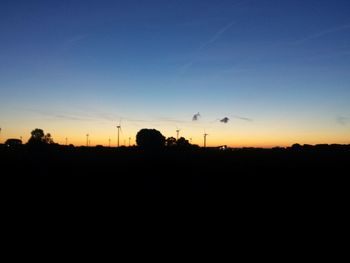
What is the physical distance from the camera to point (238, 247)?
1606 cm

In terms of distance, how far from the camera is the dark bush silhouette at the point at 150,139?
90.6 meters

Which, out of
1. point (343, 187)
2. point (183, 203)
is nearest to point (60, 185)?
point (183, 203)

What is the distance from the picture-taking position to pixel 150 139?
92.7 m

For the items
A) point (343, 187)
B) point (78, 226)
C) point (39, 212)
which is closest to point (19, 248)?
point (78, 226)

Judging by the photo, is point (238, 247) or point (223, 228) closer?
point (238, 247)

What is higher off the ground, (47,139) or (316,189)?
(47,139)

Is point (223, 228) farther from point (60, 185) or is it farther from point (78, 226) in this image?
point (60, 185)

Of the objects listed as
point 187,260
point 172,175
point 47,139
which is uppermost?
point 47,139

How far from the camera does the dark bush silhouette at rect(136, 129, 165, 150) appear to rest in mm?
90613

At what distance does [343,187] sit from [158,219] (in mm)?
19522

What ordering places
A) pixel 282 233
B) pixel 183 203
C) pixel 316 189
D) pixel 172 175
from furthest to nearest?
pixel 172 175 → pixel 316 189 → pixel 183 203 → pixel 282 233

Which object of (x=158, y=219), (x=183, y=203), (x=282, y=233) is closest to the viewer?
(x=282, y=233)

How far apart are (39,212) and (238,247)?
13.1m

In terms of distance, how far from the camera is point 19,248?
15.2m
